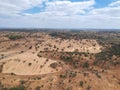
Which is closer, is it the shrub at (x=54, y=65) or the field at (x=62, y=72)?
the field at (x=62, y=72)

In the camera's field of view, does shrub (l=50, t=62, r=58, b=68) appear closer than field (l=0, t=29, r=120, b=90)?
No

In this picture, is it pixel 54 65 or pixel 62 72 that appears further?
pixel 54 65

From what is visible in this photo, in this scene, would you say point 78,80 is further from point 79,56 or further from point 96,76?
point 79,56

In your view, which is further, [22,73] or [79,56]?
[79,56]

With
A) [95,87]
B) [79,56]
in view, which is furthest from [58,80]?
[79,56]

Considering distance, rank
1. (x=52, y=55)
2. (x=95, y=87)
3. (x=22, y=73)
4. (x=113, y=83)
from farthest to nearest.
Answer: (x=52, y=55), (x=22, y=73), (x=113, y=83), (x=95, y=87)

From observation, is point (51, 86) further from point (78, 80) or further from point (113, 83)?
point (113, 83)

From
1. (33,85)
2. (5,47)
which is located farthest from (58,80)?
(5,47)

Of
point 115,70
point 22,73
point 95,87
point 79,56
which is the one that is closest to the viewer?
point 95,87

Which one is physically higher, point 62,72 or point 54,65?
point 54,65
